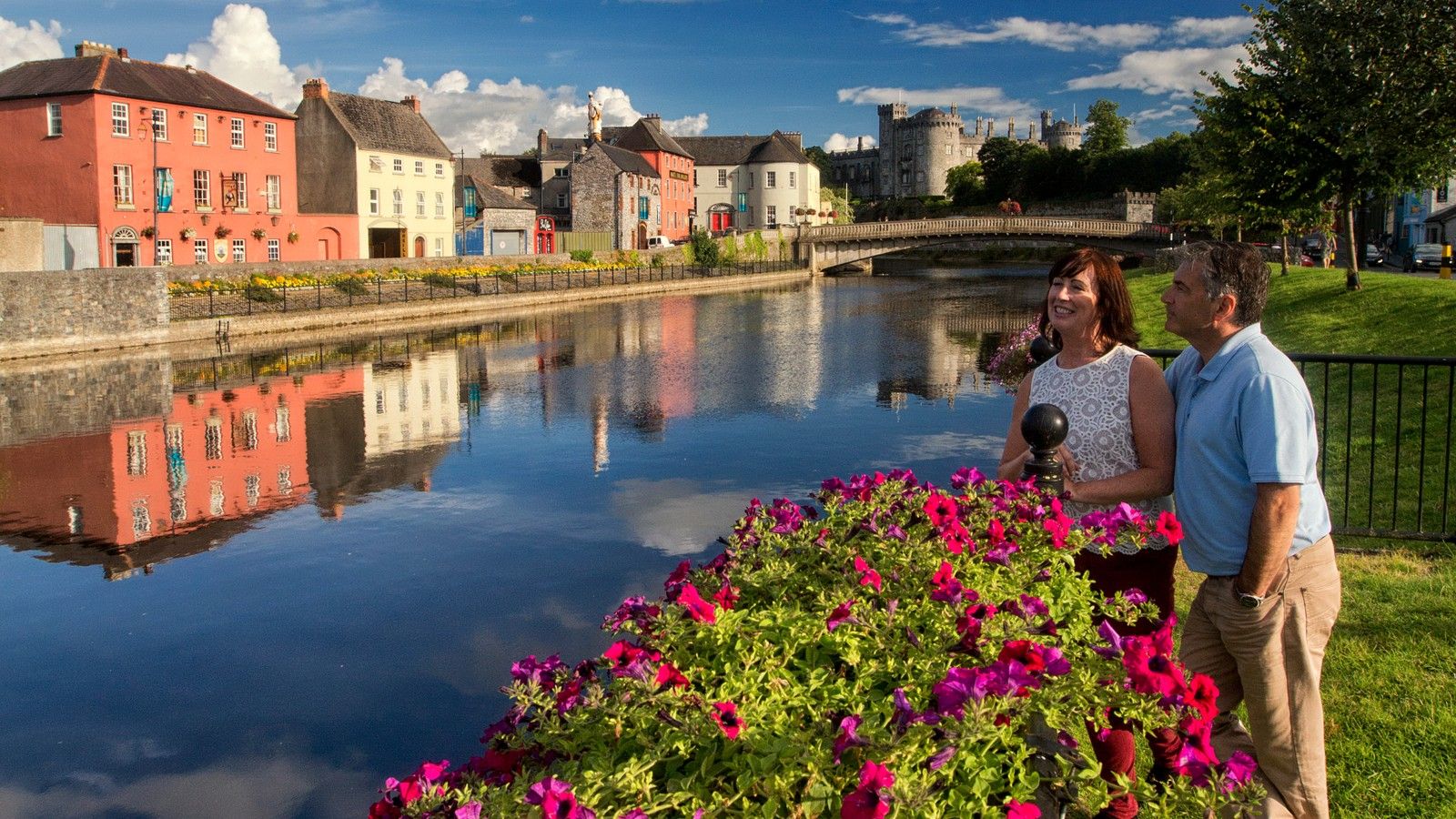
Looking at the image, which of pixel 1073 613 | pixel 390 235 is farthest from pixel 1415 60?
pixel 390 235

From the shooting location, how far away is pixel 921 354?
2667 centimetres

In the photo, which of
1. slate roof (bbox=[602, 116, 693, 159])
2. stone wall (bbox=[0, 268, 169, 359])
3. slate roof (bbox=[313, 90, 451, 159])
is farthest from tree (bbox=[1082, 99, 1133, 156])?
stone wall (bbox=[0, 268, 169, 359])

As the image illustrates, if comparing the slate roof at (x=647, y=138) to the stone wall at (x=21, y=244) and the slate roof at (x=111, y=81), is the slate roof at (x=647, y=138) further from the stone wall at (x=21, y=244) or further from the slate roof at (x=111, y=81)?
the stone wall at (x=21, y=244)

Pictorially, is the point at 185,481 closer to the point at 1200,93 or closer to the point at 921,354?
the point at 921,354

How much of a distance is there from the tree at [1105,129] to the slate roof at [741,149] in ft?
106

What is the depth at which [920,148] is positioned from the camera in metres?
134

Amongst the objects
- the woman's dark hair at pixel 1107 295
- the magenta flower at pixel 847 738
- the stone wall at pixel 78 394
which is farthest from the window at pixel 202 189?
the magenta flower at pixel 847 738

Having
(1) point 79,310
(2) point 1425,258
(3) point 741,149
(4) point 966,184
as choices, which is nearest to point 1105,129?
(4) point 966,184

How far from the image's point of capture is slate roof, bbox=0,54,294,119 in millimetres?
40156

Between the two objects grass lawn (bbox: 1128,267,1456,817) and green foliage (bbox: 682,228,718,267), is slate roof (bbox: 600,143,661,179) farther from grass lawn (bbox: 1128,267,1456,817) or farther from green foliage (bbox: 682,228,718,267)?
grass lawn (bbox: 1128,267,1456,817)

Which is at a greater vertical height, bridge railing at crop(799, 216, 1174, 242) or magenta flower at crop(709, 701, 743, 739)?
bridge railing at crop(799, 216, 1174, 242)

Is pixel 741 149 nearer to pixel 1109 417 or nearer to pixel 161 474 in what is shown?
pixel 161 474

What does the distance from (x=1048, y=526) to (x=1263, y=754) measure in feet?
3.56

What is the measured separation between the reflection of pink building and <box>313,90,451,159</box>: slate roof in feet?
122
